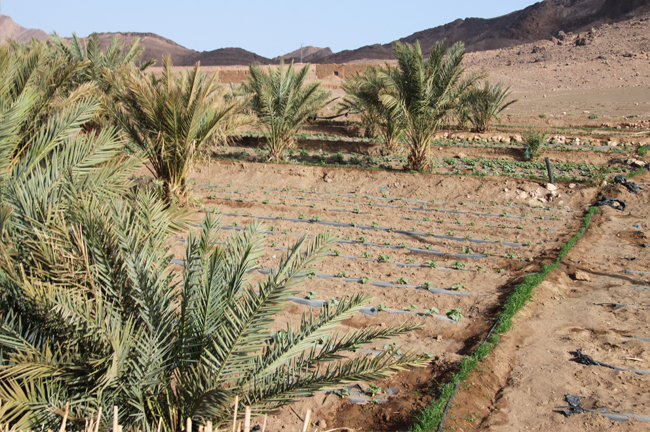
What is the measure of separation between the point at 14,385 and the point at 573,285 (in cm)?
641

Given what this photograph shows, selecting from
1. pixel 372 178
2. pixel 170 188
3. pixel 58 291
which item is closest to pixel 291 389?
pixel 58 291

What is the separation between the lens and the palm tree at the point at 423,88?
1133cm

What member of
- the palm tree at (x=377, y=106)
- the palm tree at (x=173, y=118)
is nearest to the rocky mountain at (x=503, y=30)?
the palm tree at (x=377, y=106)

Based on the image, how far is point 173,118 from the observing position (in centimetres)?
836

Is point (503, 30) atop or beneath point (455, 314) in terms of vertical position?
atop

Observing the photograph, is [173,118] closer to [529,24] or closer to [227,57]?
[529,24]

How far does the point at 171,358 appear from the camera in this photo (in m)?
3.05

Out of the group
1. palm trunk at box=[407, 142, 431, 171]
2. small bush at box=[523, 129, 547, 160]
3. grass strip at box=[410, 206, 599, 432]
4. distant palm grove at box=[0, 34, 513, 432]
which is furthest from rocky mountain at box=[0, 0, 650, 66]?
distant palm grove at box=[0, 34, 513, 432]

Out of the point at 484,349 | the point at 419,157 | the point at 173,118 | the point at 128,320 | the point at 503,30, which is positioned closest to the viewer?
the point at 128,320

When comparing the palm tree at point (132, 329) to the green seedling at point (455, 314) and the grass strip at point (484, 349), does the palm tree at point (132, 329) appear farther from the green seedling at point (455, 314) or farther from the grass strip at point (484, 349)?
the green seedling at point (455, 314)

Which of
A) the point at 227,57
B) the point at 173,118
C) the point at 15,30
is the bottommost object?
the point at 173,118

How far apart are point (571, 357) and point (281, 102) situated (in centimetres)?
1083

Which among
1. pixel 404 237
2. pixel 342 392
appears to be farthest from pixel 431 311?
pixel 404 237

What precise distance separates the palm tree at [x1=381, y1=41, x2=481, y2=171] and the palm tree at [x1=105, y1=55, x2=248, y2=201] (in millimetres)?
4326
